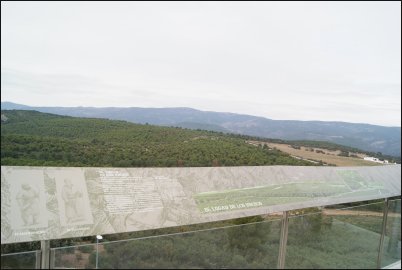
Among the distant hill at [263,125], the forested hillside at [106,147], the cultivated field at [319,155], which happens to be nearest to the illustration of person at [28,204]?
the forested hillside at [106,147]

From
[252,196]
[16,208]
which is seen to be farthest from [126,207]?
[252,196]

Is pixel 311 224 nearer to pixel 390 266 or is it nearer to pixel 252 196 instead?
pixel 252 196

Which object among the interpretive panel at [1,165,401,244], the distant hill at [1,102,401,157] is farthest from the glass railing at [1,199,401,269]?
the distant hill at [1,102,401,157]

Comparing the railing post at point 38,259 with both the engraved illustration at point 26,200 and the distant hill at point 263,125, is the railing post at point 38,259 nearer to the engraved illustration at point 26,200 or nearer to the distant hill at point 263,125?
the engraved illustration at point 26,200

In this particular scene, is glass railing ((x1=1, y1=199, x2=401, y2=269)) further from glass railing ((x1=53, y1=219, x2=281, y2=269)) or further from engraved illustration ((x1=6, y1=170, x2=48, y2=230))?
engraved illustration ((x1=6, y1=170, x2=48, y2=230))

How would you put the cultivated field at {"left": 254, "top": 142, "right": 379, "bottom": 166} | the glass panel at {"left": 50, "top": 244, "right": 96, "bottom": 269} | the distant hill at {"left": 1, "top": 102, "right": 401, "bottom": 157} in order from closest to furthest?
the glass panel at {"left": 50, "top": 244, "right": 96, "bottom": 269}
the cultivated field at {"left": 254, "top": 142, "right": 379, "bottom": 166}
the distant hill at {"left": 1, "top": 102, "right": 401, "bottom": 157}

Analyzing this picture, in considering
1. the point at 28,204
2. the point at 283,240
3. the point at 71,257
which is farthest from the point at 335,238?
the point at 28,204
